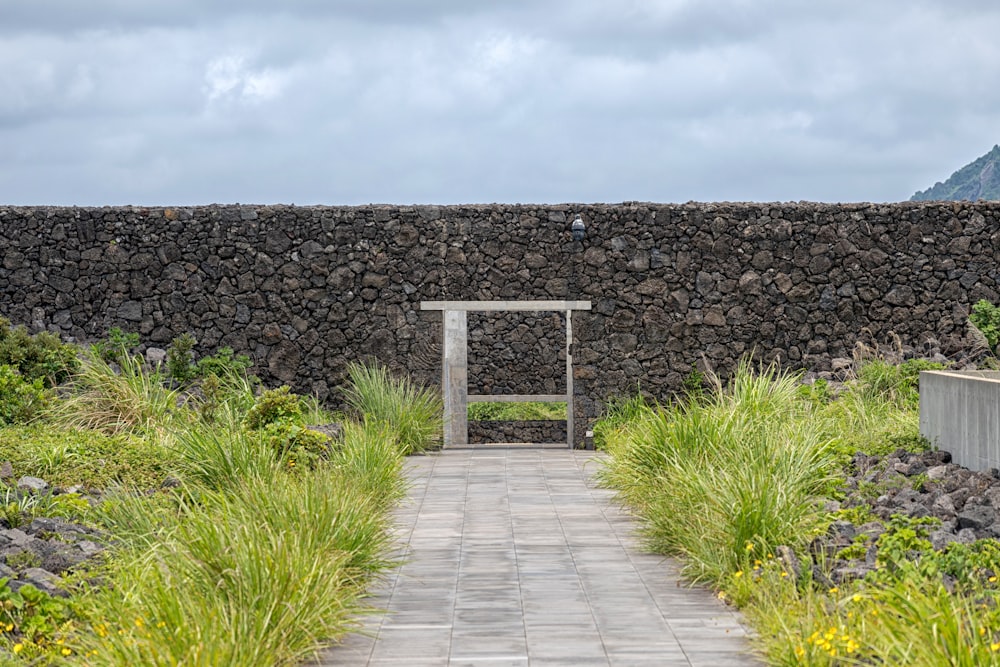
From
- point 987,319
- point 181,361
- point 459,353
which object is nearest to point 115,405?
point 181,361

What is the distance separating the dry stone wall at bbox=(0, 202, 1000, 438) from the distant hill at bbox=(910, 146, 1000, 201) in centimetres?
4404

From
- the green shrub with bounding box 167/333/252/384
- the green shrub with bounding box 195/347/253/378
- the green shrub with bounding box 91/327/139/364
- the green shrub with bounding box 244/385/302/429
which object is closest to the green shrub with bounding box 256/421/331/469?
the green shrub with bounding box 244/385/302/429

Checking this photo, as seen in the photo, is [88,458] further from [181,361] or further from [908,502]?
[908,502]

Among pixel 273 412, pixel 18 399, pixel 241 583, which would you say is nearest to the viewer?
pixel 241 583

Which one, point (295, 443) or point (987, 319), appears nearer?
point (295, 443)

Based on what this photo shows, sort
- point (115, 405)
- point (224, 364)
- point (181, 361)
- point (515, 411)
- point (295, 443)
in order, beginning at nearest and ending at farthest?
point (295, 443), point (115, 405), point (181, 361), point (224, 364), point (515, 411)

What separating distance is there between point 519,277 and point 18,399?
239 inches

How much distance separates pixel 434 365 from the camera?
581 inches

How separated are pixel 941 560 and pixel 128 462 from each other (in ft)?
20.1

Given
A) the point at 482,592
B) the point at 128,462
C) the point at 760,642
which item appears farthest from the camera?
the point at 128,462

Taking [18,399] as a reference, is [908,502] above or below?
below

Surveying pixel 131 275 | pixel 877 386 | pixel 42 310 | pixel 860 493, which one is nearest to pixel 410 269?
pixel 131 275

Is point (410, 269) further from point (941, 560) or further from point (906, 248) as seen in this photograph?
point (941, 560)

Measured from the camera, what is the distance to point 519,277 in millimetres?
14844
